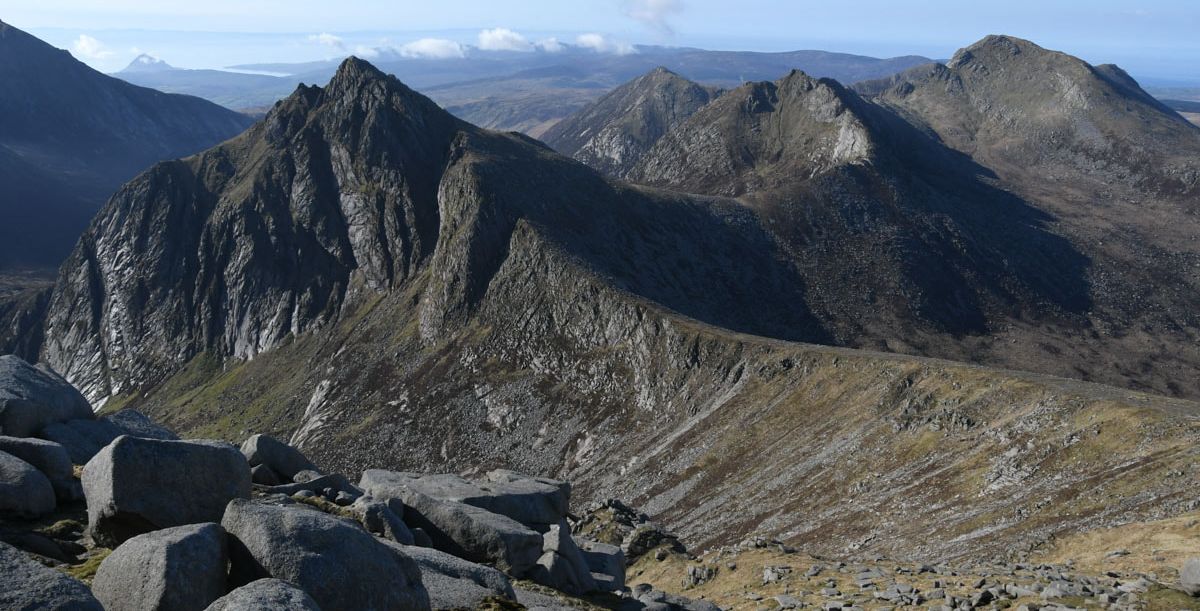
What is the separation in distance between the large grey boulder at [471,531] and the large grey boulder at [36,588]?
54.9ft

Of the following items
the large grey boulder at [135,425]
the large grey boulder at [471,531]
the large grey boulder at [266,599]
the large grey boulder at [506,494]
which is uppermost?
the large grey boulder at [266,599]

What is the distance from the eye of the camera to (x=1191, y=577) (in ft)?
116

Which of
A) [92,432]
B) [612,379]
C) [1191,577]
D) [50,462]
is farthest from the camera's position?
[612,379]

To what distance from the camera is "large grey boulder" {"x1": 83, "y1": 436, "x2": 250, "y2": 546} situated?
2503 cm

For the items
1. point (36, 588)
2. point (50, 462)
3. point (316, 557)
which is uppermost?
point (36, 588)

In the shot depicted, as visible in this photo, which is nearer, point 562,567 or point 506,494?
point 562,567

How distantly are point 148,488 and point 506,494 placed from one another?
18.7 meters

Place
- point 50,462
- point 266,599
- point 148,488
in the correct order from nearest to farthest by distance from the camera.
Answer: point 266,599 → point 148,488 → point 50,462

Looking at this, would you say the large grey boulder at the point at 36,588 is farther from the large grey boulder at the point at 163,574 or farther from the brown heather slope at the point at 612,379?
the brown heather slope at the point at 612,379

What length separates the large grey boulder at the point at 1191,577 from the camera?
3506cm

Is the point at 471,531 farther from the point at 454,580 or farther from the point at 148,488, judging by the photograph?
the point at 148,488

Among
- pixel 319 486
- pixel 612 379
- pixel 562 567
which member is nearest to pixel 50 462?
pixel 319 486

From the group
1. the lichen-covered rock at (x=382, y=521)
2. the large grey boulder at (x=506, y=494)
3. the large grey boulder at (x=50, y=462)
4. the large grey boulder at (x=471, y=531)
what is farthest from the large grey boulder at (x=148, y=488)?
the large grey boulder at (x=506, y=494)

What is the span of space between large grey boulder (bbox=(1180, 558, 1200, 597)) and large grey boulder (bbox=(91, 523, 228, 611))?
126 feet
